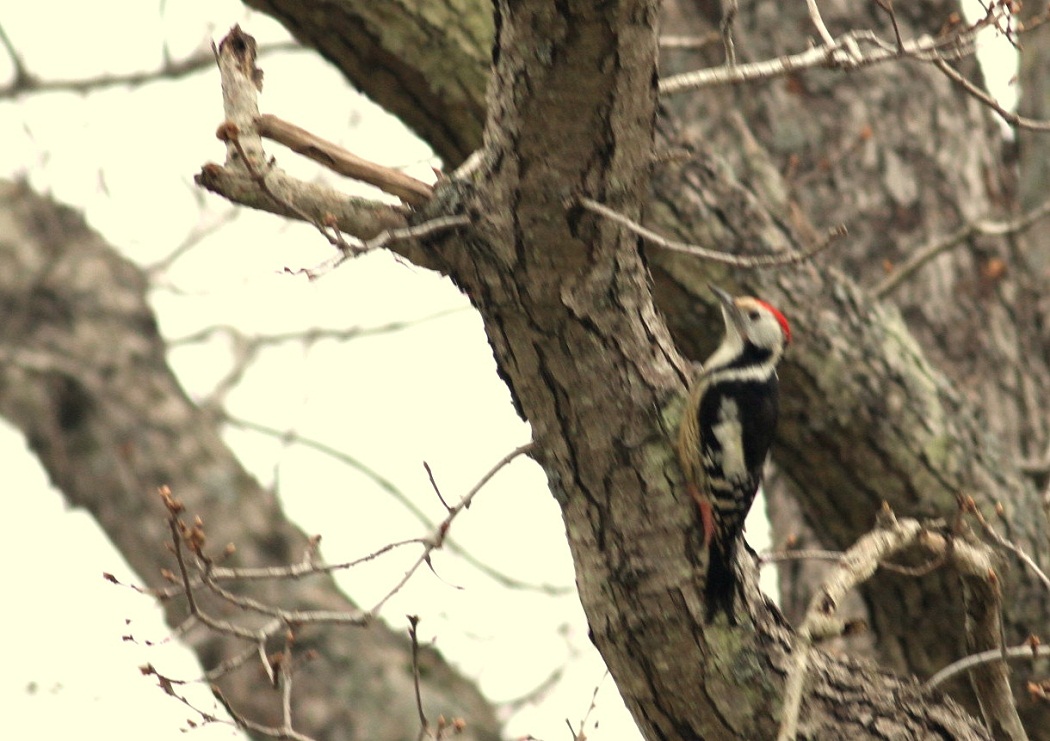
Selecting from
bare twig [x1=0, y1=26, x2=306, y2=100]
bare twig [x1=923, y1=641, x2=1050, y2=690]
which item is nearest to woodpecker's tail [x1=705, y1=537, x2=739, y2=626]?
bare twig [x1=923, y1=641, x2=1050, y2=690]

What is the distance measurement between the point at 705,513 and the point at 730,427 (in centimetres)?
61

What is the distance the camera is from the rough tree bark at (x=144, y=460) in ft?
19.7

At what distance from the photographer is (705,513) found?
9.78 ft

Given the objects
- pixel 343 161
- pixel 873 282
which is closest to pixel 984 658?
pixel 343 161

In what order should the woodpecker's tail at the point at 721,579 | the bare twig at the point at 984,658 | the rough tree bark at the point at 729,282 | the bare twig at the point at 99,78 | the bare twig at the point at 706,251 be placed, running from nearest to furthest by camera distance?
1. the bare twig at the point at 706,251
2. the rough tree bark at the point at 729,282
3. the woodpecker's tail at the point at 721,579
4. the bare twig at the point at 984,658
5. the bare twig at the point at 99,78

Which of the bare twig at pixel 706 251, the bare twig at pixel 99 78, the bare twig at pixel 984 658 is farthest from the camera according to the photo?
the bare twig at pixel 99 78

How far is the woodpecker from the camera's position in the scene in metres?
2.98

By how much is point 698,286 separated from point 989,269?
6.19 feet

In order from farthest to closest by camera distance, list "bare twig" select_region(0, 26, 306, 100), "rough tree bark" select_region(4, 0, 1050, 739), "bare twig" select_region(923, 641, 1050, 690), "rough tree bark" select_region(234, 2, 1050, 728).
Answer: "bare twig" select_region(0, 26, 306, 100) < "rough tree bark" select_region(234, 2, 1050, 728) < "bare twig" select_region(923, 641, 1050, 690) < "rough tree bark" select_region(4, 0, 1050, 739)

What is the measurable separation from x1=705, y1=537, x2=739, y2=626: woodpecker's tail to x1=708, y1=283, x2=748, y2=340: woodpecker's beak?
1.18 metres

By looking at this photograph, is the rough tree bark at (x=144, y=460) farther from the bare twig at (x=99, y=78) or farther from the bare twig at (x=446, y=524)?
the bare twig at (x=446, y=524)

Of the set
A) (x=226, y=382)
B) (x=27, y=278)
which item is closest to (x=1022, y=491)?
(x=27, y=278)

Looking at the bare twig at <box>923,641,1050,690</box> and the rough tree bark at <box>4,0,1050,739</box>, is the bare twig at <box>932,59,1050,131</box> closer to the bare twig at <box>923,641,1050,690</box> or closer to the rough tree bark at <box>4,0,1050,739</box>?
the rough tree bark at <box>4,0,1050,739</box>

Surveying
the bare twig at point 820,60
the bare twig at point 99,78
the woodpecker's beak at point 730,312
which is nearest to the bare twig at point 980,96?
the bare twig at point 820,60
